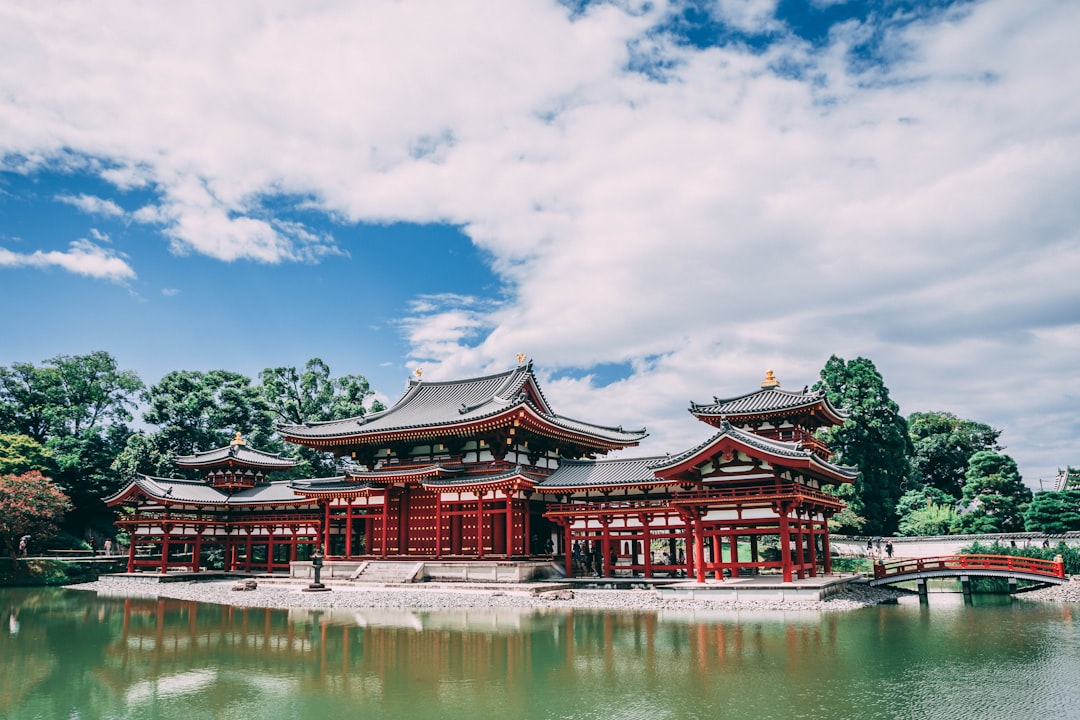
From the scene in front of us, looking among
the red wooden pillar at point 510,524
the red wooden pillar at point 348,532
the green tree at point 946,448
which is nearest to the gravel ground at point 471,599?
the red wooden pillar at point 510,524

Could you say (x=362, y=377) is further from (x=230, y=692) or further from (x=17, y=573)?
(x=230, y=692)

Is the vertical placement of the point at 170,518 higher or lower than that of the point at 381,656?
higher

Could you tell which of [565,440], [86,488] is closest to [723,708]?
[565,440]

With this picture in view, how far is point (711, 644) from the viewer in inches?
627

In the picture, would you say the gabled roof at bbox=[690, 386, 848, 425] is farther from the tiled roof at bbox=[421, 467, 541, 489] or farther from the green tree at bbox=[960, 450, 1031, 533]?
the green tree at bbox=[960, 450, 1031, 533]

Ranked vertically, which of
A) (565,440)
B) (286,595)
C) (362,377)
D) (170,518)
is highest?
(362,377)

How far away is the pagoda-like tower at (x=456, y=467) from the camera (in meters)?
31.9

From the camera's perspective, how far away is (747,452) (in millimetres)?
24094

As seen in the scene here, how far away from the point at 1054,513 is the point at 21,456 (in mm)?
57078

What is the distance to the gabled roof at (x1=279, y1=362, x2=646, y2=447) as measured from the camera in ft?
110

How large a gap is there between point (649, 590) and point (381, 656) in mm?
12704

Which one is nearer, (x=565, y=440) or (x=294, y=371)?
(x=565, y=440)

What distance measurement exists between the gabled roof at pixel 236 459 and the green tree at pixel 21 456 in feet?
33.9

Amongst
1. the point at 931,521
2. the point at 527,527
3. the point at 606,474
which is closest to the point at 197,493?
the point at 527,527
